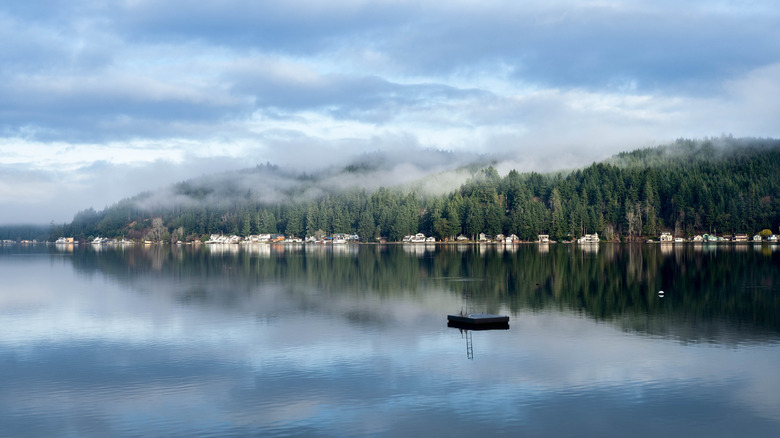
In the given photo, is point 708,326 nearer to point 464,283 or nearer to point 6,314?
point 464,283

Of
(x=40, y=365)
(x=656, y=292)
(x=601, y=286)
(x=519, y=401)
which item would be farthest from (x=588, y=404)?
(x=601, y=286)

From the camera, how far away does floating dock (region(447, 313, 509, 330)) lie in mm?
40219

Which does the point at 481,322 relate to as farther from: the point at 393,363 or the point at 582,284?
the point at 582,284

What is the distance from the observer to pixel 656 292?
5819 cm

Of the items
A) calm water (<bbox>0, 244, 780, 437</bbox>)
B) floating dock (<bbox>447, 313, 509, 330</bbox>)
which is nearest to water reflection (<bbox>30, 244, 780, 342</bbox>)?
calm water (<bbox>0, 244, 780, 437</bbox>)

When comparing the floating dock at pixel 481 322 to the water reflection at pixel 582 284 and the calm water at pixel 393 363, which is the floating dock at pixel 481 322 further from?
the water reflection at pixel 582 284

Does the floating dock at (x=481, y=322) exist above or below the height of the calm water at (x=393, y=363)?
above

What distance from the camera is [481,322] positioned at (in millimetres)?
40281

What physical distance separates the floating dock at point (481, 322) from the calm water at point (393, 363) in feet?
3.87

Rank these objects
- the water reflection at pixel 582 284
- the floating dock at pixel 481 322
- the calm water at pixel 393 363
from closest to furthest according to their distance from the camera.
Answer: the calm water at pixel 393 363, the floating dock at pixel 481 322, the water reflection at pixel 582 284

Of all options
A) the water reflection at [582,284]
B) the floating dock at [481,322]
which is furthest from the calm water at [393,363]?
the floating dock at [481,322]

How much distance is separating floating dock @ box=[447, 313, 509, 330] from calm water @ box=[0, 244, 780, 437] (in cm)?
118

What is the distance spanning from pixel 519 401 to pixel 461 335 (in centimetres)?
1332

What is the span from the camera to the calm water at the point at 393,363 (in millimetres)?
22969
